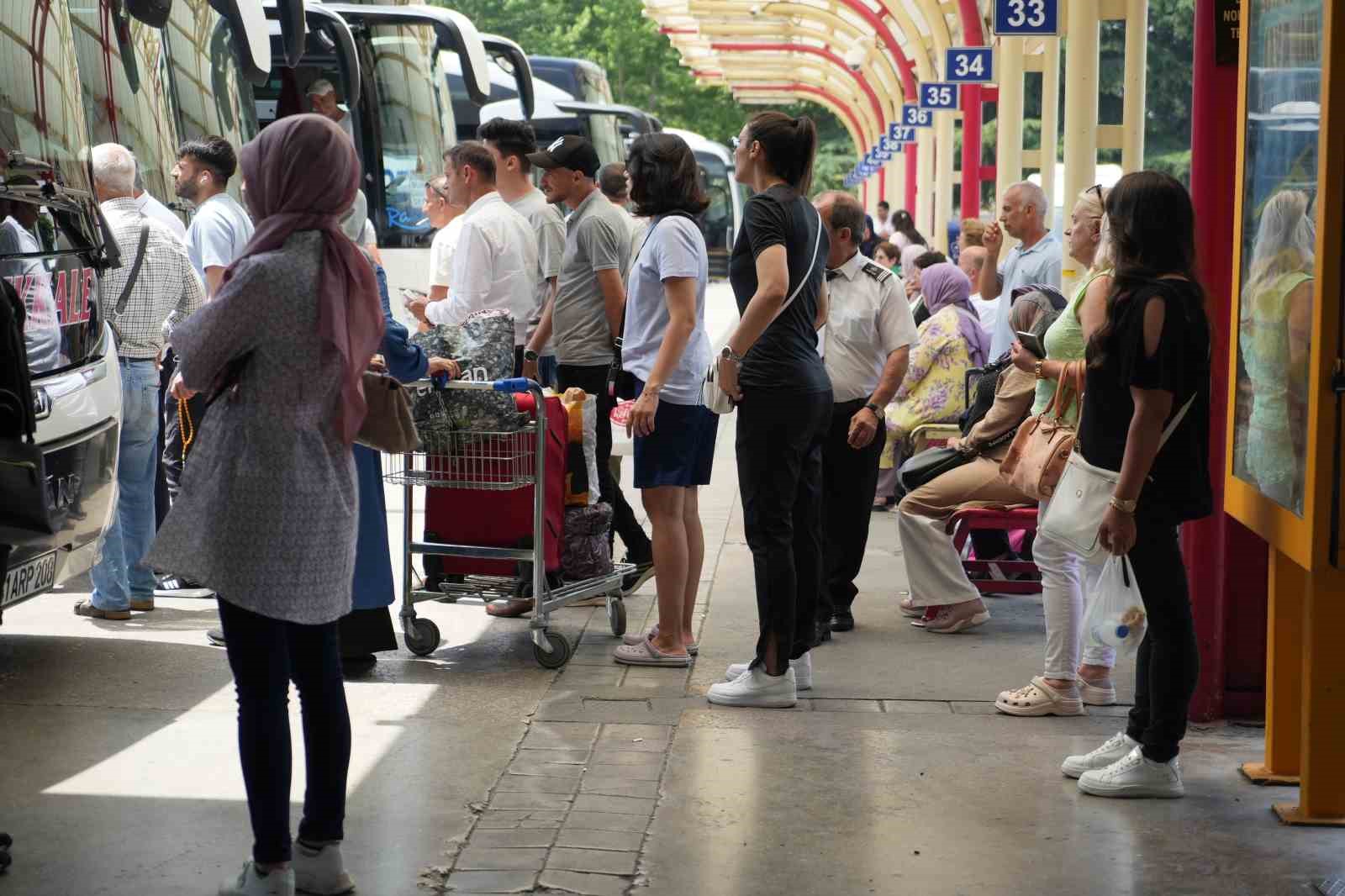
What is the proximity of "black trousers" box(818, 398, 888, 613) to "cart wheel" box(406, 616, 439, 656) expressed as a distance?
1668mm

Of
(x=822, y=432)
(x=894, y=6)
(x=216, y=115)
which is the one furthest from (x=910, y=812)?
(x=894, y=6)

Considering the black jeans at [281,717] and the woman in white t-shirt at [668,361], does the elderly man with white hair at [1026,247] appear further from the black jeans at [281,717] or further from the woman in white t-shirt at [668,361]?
the black jeans at [281,717]

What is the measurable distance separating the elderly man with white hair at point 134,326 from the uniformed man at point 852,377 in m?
2.63

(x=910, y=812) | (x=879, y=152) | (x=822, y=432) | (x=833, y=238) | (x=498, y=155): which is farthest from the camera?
(x=879, y=152)

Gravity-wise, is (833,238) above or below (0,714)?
above

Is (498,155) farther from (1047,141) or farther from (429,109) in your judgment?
(1047,141)

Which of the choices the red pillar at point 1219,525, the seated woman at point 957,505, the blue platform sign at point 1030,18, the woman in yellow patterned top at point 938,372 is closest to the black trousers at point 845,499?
the seated woman at point 957,505

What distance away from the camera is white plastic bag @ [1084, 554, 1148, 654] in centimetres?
498

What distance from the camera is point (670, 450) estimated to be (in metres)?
6.53

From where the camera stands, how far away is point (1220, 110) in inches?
226

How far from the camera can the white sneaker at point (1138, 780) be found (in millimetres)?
5078

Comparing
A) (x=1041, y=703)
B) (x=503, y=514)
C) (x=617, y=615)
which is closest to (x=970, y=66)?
(x=617, y=615)

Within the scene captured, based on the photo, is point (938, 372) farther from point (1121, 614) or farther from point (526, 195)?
point (1121, 614)

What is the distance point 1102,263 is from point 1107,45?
2427 inches
